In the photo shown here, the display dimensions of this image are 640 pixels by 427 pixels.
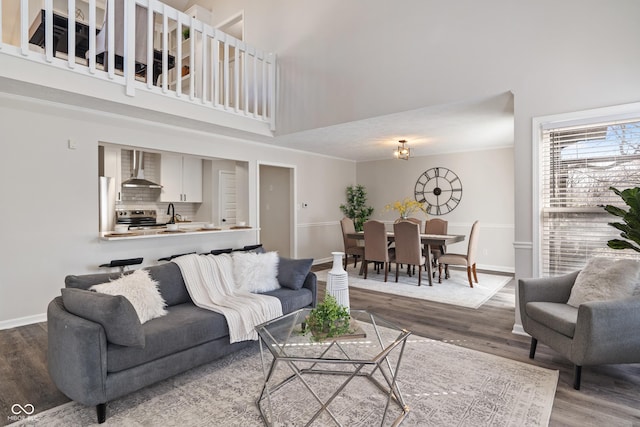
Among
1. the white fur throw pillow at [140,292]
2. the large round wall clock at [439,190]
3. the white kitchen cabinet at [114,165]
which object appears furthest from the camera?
the large round wall clock at [439,190]

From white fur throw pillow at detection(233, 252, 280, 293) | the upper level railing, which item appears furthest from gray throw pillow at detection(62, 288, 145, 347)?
the upper level railing

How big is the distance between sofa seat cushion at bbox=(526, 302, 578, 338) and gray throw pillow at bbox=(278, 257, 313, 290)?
6.44ft

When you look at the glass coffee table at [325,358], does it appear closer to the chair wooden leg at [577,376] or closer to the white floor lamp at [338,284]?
the white floor lamp at [338,284]

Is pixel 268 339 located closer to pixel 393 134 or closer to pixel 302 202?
pixel 393 134

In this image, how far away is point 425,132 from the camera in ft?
17.1

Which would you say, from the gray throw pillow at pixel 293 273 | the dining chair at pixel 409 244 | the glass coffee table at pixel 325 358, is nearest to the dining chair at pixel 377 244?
the dining chair at pixel 409 244

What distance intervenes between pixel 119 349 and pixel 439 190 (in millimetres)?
6552

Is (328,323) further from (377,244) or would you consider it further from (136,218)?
(136,218)

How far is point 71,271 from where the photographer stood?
3.82 m

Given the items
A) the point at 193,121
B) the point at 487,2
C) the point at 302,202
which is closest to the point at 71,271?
the point at 193,121

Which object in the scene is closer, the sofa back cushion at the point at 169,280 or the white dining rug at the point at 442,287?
the sofa back cushion at the point at 169,280

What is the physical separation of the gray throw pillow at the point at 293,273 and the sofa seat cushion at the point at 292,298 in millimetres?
60

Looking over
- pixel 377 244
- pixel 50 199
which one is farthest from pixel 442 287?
pixel 50 199

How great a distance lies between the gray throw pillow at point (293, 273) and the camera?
3248 mm
